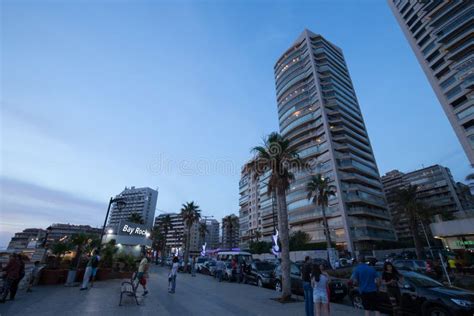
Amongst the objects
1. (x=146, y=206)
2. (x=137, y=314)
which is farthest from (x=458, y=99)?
(x=146, y=206)

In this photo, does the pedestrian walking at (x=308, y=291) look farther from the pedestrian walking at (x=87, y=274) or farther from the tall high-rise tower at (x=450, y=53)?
the tall high-rise tower at (x=450, y=53)

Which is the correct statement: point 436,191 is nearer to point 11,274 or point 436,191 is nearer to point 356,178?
point 356,178

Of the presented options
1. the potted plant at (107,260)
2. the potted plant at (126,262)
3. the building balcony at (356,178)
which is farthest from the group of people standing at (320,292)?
the building balcony at (356,178)

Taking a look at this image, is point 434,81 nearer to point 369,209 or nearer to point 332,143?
point 332,143

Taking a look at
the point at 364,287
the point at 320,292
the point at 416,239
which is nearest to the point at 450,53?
the point at 416,239

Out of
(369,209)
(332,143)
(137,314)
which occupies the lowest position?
(137,314)

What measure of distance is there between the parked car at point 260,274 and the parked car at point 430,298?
371 inches

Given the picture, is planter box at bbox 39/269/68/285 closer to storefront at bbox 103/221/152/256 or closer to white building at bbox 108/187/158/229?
storefront at bbox 103/221/152/256

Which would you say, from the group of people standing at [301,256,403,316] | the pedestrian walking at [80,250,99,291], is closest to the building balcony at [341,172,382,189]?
the group of people standing at [301,256,403,316]

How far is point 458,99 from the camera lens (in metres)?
44.8

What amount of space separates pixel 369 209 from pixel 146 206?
122 metres

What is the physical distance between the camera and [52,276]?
1457 centimetres

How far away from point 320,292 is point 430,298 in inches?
121

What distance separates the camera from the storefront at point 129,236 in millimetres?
37750
